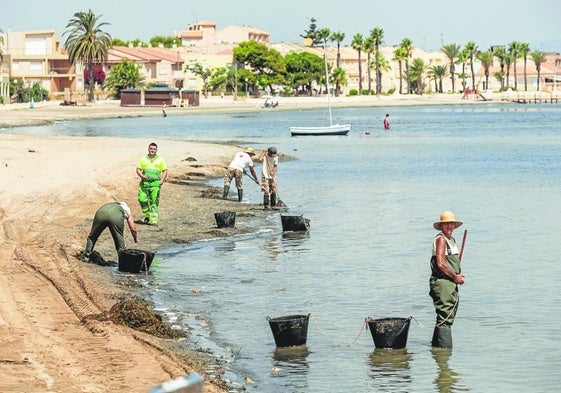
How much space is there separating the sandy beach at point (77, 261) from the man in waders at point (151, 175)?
70 centimetres

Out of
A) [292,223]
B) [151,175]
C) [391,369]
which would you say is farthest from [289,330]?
[292,223]

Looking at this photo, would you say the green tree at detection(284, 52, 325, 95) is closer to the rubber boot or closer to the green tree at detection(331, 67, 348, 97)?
the green tree at detection(331, 67, 348, 97)

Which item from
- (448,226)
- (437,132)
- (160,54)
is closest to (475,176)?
(448,226)

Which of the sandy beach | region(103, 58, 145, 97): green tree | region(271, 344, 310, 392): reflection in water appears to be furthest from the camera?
region(103, 58, 145, 97): green tree

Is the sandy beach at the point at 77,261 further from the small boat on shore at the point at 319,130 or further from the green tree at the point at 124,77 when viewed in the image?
the green tree at the point at 124,77

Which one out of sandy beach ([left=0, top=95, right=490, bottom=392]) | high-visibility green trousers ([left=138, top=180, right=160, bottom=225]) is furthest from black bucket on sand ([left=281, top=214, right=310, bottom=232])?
high-visibility green trousers ([left=138, top=180, right=160, bottom=225])

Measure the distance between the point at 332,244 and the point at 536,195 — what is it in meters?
14.7

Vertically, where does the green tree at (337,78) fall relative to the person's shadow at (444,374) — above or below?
above

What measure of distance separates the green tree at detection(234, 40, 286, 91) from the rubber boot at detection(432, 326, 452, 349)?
501ft

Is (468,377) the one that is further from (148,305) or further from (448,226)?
(148,305)

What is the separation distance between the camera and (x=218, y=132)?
78875mm

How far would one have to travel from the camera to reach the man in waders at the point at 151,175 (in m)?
22.3

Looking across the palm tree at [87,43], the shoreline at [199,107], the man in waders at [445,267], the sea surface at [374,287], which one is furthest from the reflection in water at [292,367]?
the palm tree at [87,43]

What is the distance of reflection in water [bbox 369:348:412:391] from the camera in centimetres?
1262
